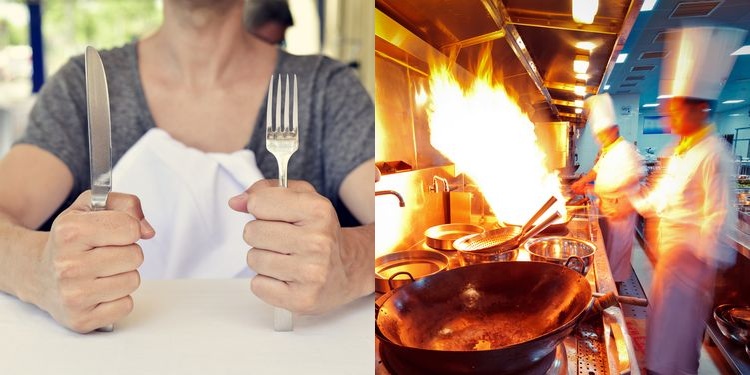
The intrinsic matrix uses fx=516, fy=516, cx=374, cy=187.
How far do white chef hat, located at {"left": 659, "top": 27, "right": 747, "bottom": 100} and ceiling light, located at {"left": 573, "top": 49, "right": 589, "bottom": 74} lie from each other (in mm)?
107

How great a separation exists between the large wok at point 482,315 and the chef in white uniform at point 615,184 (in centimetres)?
9

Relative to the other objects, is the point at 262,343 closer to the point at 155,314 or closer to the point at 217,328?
the point at 217,328

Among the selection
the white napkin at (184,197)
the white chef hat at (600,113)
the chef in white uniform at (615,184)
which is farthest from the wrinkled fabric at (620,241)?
the white napkin at (184,197)

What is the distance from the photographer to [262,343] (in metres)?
1.00

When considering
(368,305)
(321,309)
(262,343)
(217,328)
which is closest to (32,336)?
(217,328)

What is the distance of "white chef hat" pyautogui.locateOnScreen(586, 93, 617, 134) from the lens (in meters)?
0.69

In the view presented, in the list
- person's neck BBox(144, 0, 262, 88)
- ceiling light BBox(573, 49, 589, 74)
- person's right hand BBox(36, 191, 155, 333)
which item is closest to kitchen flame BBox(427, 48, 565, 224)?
ceiling light BBox(573, 49, 589, 74)

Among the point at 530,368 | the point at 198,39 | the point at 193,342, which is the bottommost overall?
the point at 193,342

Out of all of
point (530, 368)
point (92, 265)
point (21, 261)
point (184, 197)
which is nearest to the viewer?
point (530, 368)

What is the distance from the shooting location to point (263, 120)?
1584 mm

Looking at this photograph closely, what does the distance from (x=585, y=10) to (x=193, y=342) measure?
0.89 meters

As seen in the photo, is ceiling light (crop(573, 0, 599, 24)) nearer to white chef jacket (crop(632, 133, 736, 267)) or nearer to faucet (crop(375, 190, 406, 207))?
white chef jacket (crop(632, 133, 736, 267))

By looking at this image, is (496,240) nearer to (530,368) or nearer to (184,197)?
(530,368)

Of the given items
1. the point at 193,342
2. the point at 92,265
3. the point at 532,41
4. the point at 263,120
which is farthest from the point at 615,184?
the point at 263,120
